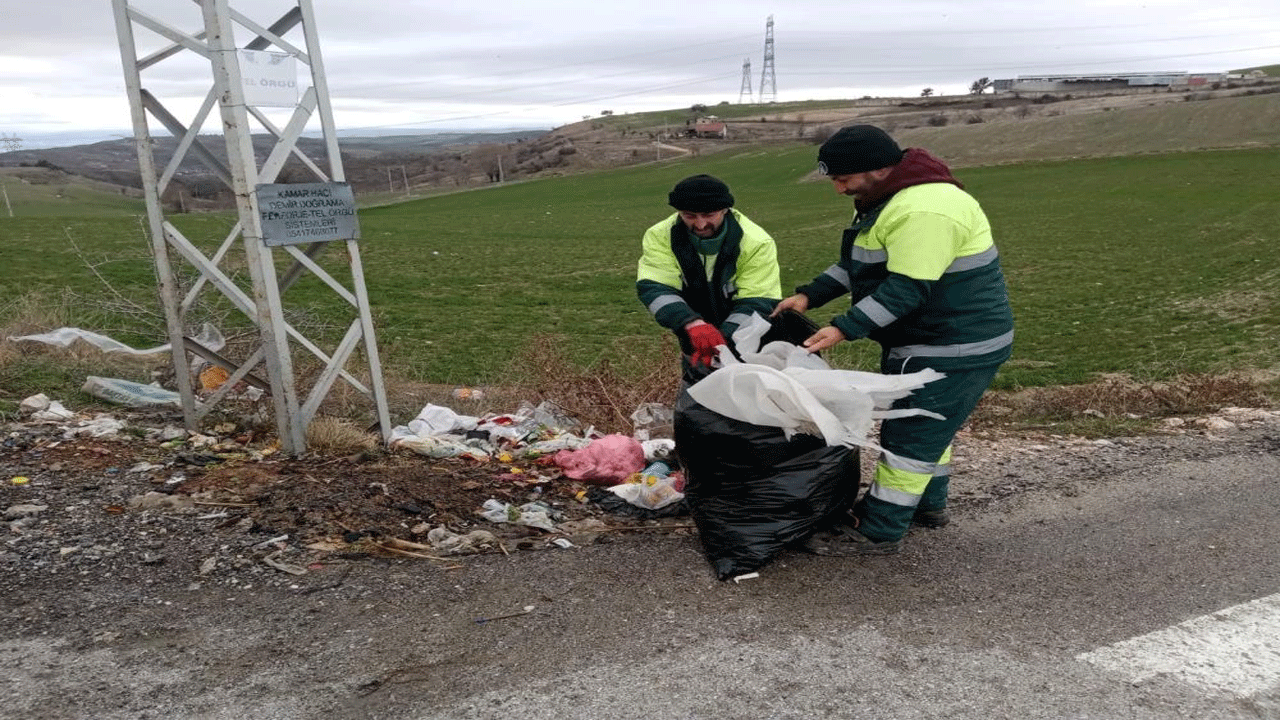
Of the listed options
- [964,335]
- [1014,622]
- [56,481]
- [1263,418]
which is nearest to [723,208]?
[964,335]

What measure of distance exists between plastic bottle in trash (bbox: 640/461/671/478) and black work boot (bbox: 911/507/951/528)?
4.23 ft

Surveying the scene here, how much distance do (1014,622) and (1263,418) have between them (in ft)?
12.2

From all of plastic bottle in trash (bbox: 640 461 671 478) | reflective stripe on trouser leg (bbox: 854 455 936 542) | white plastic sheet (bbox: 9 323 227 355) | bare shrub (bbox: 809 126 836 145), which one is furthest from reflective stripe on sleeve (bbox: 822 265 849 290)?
bare shrub (bbox: 809 126 836 145)

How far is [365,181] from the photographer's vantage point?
324 feet

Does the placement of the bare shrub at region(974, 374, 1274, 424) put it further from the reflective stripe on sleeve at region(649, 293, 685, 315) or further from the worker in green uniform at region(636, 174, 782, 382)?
the reflective stripe on sleeve at region(649, 293, 685, 315)

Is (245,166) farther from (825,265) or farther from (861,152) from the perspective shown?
(825,265)

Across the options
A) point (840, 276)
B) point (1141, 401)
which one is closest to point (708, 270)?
point (840, 276)

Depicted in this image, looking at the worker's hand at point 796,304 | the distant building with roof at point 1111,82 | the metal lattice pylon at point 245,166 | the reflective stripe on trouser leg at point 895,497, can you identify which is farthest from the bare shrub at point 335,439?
the distant building with roof at point 1111,82

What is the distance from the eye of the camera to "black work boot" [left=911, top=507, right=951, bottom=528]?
170 inches

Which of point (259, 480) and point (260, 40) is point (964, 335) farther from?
point (260, 40)

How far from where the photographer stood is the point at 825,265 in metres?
23.4

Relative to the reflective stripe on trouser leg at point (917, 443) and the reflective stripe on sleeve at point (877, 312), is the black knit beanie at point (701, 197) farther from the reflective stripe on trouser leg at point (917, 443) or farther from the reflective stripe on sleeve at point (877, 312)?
the reflective stripe on trouser leg at point (917, 443)

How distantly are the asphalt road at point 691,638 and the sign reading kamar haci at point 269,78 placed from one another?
2399 millimetres

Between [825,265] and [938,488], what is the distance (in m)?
19.5
